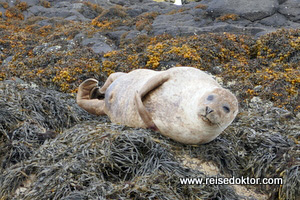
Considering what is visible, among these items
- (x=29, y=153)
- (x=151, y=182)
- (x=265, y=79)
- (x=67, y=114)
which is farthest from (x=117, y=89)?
(x=265, y=79)

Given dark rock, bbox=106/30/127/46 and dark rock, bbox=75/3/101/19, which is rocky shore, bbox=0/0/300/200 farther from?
dark rock, bbox=75/3/101/19

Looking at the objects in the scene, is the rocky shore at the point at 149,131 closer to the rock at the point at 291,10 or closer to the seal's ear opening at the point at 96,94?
the rock at the point at 291,10

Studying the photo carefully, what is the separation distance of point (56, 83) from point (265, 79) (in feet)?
12.7

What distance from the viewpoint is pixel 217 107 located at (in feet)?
11.3

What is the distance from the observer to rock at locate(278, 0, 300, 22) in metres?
11.1

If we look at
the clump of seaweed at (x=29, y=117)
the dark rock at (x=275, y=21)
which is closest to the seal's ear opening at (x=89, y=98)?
the clump of seaweed at (x=29, y=117)

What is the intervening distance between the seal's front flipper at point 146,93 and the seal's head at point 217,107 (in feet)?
2.43

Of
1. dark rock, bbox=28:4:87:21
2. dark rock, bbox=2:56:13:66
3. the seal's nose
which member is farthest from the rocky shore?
dark rock, bbox=28:4:87:21

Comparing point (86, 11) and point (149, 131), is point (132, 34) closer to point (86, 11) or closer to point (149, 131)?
point (86, 11)

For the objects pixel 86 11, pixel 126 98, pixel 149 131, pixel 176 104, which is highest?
pixel 176 104

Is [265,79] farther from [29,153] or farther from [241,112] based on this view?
[29,153]

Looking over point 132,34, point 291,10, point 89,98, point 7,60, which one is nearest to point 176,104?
point 89,98

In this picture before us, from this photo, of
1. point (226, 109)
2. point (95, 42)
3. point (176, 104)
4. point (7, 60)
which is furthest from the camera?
point (95, 42)

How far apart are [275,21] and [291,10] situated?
3.05 feet
